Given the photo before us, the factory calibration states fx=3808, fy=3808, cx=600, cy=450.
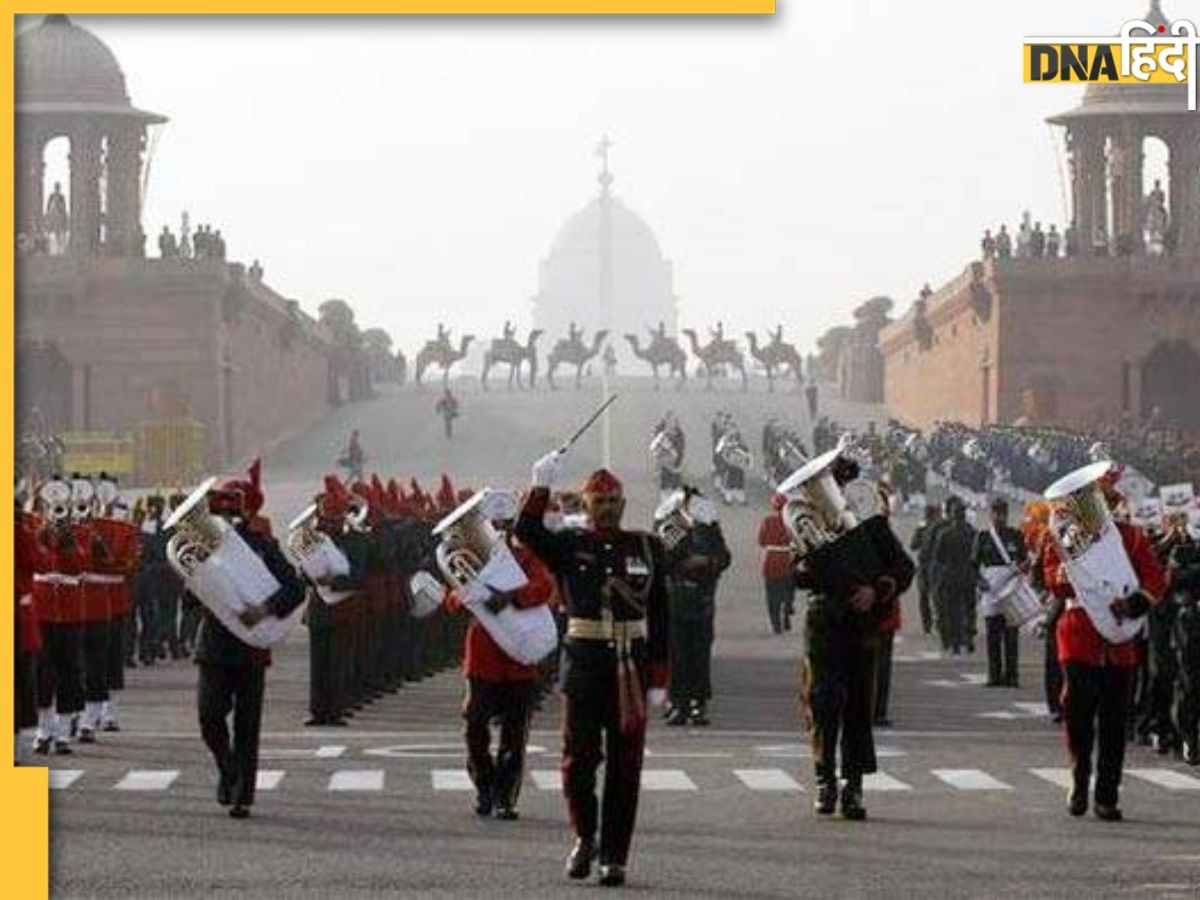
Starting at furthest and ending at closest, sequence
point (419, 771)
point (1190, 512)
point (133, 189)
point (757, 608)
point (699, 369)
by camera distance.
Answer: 1. point (699, 369)
2. point (133, 189)
3. point (757, 608)
4. point (1190, 512)
5. point (419, 771)

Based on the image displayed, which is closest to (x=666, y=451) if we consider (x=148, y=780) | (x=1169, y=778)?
(x=1169, y=778)

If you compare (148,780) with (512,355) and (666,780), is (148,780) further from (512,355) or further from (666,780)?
(512,355)

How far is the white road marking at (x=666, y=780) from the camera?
18234 millimetres

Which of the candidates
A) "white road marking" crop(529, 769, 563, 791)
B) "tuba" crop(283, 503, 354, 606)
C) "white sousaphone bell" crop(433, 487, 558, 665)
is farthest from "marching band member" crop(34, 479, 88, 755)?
"white sousaphone bell" crop(433, 487, 558, 665)

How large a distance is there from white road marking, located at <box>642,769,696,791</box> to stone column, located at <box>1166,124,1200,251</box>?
9175cm

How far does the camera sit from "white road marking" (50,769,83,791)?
18.1m

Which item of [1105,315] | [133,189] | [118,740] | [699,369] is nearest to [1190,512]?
[118,740]

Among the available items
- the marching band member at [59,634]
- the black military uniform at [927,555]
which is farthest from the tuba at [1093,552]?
the black military uniform at [927,555]

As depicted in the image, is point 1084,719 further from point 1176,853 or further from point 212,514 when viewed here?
point 212,514

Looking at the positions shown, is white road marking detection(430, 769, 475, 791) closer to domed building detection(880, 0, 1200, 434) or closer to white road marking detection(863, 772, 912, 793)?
white road marking detection(863, 772, 912, 793)

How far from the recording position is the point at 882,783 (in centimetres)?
1845

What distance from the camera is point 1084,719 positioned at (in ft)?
53.4

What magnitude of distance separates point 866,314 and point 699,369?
614 centimetres

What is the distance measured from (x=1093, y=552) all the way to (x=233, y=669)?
3.73 meters
